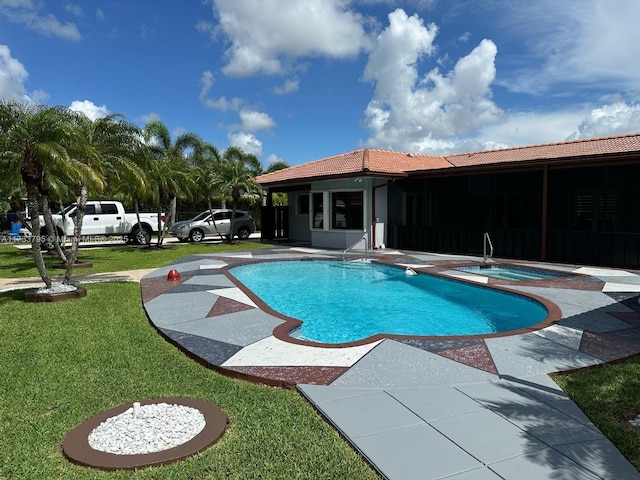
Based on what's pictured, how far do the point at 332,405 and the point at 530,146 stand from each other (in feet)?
60.6

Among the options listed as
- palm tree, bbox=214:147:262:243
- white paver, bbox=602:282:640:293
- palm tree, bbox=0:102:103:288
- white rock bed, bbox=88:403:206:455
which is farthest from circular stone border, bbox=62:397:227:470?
palm tree, bbox=214:147:262:243

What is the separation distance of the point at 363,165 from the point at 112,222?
1257 cm

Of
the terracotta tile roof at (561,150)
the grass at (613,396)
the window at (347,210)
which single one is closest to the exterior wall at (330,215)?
the window at (347,210)

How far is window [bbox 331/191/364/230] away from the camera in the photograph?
57.8 ft

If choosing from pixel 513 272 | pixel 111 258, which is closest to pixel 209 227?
pixel 111 258

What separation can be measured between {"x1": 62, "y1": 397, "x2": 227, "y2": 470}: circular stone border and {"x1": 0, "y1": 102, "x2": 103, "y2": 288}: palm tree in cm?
567

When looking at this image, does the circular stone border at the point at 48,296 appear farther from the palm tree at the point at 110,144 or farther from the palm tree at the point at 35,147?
the palm tree at the point at 110,144

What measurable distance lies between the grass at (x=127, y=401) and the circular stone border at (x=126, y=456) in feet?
0.18

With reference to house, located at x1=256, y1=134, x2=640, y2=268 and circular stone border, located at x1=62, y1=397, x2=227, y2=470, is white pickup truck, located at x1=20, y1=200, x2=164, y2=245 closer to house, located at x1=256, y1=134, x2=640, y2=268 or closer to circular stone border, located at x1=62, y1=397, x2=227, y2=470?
house, located at x1=256, y1=134, x2=640, y2=268

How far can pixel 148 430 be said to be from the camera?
3.31m

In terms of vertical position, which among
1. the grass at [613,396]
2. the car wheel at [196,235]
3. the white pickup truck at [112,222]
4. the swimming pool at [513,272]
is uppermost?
the white pickup truck at [112,222]

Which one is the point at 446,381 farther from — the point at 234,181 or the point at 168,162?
the point at 168,162

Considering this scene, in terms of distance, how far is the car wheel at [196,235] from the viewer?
74.5 feet

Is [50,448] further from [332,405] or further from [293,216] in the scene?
[293,216]
